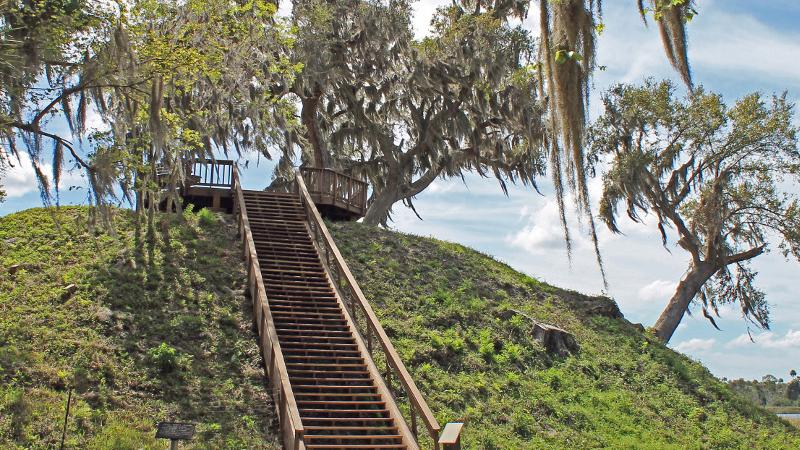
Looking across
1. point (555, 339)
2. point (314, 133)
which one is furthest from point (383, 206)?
point (555, 339)

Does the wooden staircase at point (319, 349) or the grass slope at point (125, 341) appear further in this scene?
the wooden staircase at point (319, 349)

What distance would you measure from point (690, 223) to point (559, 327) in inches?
387

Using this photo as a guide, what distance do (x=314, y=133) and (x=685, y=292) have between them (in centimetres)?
1487

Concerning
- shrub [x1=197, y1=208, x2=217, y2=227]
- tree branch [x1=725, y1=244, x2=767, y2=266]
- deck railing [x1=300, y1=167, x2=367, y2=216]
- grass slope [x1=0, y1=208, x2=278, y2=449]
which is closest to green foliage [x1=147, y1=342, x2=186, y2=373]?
grass slope [x1=0, y1=208, x2=278, y2=449]

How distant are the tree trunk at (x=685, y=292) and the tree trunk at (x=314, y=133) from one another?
13611 millimetres

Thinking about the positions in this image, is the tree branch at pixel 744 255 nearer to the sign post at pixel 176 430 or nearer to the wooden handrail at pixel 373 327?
the wooden handrail at pixel 373 327

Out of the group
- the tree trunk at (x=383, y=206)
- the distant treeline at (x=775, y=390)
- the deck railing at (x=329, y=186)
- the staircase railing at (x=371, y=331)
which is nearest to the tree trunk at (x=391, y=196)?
the tree trunk at (x=383, y=206)

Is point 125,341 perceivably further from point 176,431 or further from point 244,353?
point 176,431

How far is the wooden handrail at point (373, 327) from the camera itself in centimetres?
1302

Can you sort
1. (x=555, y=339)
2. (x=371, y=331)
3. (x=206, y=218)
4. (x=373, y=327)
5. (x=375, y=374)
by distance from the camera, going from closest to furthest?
1. (x=375, y=374)
2. (x=373, y=327)
3. (x=371, y=331)
4. (x=555, y=339)
5. (x=206, y=218)

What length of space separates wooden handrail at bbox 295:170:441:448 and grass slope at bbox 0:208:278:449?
224 centimetres

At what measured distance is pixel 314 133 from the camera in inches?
1243

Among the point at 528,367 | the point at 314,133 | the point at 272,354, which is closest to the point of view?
the point at 272,354

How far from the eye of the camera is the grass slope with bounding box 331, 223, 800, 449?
17031mm
